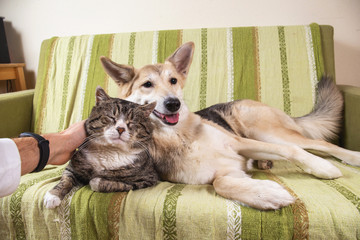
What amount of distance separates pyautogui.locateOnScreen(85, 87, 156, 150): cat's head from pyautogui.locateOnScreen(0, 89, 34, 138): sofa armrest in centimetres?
102

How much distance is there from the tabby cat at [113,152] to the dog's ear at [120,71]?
0.70ft

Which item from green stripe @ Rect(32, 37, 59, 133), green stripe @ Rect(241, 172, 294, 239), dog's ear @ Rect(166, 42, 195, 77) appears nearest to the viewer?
green stripe @ Rect(241, 172, 294, 239)

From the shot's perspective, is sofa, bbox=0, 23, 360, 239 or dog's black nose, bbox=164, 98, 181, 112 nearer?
sofa, bbox=0, 23, 360, 239

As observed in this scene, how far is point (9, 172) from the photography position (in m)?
0.78

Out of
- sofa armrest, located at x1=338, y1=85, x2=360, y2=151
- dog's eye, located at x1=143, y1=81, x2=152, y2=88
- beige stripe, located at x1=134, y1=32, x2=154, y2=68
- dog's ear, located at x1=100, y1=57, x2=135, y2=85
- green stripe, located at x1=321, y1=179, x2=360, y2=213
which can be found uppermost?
beige stripe, located at x1=134, y1=32, x2=154, y2=68

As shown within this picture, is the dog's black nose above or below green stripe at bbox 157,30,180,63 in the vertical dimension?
below

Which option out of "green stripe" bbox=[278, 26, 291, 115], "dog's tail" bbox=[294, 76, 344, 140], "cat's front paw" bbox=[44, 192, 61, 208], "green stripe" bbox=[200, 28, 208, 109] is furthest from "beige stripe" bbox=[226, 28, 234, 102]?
"cat's front paw" bbox=[44, 192, 61, 208]

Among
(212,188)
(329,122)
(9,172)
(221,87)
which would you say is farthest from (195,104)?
(9,172)

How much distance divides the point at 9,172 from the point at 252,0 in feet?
6.84

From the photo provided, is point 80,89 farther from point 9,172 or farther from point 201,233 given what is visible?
point 201,233

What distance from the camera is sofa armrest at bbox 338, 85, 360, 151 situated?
4.65 ft

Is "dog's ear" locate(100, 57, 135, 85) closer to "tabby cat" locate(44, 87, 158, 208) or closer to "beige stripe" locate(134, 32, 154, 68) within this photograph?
"tabby cat" locate(44, 87, 158, 208)

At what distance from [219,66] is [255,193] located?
105 centimetres

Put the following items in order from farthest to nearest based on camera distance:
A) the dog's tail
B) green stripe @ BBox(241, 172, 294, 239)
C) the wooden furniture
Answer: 1. the wooden furniture
2. the dog's tail
3. green stripe @ BBox(241, 172, 294, 239)
